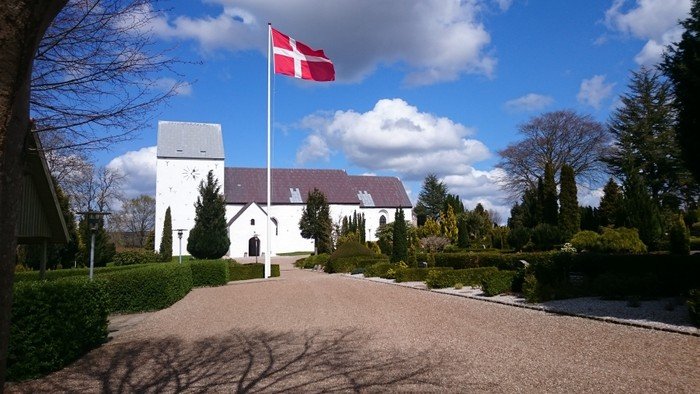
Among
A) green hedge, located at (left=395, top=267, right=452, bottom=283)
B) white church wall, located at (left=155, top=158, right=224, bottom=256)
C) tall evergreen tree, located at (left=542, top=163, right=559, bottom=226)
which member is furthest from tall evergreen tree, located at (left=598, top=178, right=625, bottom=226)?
white church wall, located at (left=155, top=158, right=224, bottom=256)

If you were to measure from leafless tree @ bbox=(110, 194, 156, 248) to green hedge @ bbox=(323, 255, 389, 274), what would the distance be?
42270mm

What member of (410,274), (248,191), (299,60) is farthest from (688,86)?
(248,191)

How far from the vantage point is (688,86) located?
30.3 ft

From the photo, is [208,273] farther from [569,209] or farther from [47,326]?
[569,209]

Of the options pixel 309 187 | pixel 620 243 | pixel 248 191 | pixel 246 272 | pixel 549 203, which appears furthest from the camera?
pixel 309 187

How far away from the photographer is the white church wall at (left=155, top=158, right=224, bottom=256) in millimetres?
54031

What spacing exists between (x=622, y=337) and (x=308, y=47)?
17168mm

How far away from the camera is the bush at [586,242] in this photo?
20625mm

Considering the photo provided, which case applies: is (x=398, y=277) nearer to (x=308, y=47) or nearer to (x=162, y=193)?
(x=308, y=47)

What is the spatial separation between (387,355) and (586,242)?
17.1 metres

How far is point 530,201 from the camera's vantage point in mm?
34656

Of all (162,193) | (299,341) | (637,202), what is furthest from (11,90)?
(162,193)

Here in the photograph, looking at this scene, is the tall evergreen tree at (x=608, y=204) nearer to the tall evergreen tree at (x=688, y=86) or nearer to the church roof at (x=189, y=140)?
the tall evergreen tree at (x=688, y=86)

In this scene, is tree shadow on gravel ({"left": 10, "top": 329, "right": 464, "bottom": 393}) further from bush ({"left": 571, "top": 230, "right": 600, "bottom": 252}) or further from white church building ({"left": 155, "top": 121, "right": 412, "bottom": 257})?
white church building ({"left": 155, "top": 121, "right": 412, "bottom": 257})
